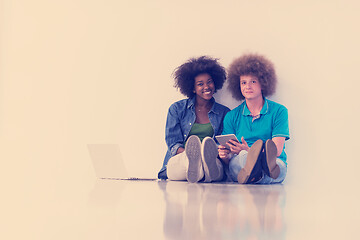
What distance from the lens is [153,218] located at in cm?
127

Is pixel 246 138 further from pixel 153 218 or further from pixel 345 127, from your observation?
pixel 153 218

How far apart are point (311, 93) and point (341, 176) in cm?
72

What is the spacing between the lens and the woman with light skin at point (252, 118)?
9.95 feet

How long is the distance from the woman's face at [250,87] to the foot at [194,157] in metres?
0.74

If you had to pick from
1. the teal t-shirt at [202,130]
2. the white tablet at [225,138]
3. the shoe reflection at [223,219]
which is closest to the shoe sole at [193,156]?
the white tablet at [225,138]

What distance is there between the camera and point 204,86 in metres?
3.50

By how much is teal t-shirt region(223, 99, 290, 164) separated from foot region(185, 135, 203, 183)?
56 cm

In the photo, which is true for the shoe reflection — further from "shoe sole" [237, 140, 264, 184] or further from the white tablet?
the white tablet

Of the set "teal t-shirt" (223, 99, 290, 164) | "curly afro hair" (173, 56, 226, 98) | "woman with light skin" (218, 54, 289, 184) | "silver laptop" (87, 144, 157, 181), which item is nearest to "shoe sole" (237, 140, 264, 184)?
"woman with light skin" (218, 54, 289, 184)

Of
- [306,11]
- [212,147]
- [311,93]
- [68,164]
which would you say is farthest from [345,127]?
[68,164]

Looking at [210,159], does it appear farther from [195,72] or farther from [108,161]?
[108,161]

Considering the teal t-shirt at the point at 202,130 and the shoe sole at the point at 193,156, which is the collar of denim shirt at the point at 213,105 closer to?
the teal t-shirt at the point at 202,130

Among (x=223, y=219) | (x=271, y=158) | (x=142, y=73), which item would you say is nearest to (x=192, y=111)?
(x=142, y=73)

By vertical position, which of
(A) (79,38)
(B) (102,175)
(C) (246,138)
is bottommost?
(B) (102,175)
